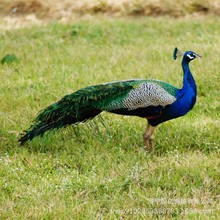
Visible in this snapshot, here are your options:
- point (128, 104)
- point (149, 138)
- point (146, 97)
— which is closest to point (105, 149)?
point (149, 138)

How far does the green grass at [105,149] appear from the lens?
534 cm

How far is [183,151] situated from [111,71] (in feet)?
10.4

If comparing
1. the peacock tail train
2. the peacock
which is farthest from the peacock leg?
the peacock tail train

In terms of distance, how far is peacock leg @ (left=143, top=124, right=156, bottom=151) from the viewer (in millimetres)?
6594

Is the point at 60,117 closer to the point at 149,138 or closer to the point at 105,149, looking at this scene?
the point at 105,149

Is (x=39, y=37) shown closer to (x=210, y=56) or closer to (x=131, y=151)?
(x=210, y=56)

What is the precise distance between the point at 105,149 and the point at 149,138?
17.0 inches

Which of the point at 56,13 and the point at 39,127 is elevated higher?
the point at 39,127

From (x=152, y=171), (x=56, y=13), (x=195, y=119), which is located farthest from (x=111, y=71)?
(x=56, y=13)

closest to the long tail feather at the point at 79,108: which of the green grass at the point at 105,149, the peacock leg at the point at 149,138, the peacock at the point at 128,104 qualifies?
the peacock at the point at 128,104

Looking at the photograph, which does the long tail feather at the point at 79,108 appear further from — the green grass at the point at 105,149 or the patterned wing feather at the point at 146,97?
the green grass at the point at 105,149

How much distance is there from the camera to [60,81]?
9.17 m

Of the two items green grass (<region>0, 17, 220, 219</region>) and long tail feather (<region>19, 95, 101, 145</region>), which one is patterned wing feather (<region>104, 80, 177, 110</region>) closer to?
long tail feather (<region>19, 95, 101, 145</region>)

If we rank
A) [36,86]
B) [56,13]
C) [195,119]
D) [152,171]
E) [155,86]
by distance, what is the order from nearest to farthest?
[152,171]
[155,86]
[195,119]
[36,86]
[56,13]
